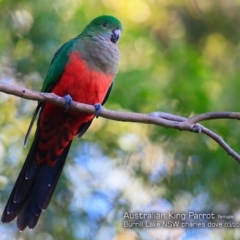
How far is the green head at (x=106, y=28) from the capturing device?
17.1 feet

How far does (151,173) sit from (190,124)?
2.28 metres

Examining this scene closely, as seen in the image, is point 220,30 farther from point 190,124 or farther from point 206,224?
point 190,124

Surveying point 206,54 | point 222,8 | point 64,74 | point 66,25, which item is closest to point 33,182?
point 64,74

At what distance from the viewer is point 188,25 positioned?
29.3 ft

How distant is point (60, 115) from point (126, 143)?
51.6 inches

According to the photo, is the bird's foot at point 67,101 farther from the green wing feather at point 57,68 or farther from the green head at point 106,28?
the green head at point 106,28

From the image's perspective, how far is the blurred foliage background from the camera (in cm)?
579

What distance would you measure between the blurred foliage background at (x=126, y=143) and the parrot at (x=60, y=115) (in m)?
0.78

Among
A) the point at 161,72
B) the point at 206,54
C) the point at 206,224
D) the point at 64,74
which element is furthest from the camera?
the point at 206,54

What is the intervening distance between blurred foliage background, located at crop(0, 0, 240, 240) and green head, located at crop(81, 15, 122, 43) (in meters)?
0.82

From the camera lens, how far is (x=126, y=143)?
20.2ft

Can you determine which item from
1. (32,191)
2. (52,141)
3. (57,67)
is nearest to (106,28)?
(57,67)

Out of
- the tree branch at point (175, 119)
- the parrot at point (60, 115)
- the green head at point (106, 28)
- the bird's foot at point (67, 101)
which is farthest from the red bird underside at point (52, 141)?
the tree branch at point (175, 119)

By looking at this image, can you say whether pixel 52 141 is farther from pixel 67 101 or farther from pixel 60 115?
pixel 67 101
